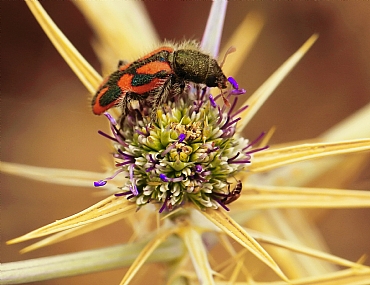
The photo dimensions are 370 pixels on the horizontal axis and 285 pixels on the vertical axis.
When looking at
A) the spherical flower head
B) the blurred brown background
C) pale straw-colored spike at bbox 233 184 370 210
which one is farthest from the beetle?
the blurred brown background

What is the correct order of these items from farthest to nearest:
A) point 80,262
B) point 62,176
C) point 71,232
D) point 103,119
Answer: point 103,119 < point 62,176 < point 71,232 < point 80,262

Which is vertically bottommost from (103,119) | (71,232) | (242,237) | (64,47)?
(242,237)

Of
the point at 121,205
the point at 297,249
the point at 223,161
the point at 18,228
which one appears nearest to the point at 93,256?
the point at 121,205

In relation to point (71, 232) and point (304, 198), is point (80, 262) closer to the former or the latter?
point (71, 232)

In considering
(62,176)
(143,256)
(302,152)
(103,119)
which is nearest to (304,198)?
(302,152)

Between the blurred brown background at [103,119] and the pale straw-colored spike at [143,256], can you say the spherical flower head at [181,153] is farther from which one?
the blurred brown background at [103,119]

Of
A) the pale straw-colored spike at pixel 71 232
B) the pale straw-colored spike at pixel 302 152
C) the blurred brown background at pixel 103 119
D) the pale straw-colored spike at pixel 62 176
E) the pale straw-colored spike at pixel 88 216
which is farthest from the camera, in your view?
the blurred brown background at pixel 103 119

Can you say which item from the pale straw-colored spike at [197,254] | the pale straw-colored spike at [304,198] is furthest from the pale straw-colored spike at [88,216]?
the pale straw-colored spike at [304,198]

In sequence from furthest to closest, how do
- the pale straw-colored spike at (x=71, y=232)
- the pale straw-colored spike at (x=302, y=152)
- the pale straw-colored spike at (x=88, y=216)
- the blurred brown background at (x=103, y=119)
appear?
the blurred brown background at (x=103, y=119) < the pale straw-colored spike at (x=71, y=232) < the pale straw-colored spike at (x=302, y=152) < the pale straw-colored spike at (x=88, y=216)
